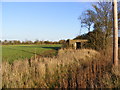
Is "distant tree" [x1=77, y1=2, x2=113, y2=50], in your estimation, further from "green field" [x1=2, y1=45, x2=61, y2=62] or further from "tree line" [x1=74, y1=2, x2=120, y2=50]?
"green field" [x1=2, y1=45, x2=61, y2=62]

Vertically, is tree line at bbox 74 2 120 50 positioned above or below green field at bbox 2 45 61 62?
above

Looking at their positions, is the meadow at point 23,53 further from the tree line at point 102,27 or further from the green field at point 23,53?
the tree line at point 102,27

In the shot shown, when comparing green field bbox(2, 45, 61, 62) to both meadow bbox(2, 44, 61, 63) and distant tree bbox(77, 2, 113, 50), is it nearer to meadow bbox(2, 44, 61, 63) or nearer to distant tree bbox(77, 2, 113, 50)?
meadow bbox(2, 44, 61, 63)

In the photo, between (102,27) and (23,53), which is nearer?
(102,27)

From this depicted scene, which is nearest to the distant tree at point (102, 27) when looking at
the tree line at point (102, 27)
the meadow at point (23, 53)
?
the tree line at point (102, 27)

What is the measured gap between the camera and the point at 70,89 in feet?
11.7

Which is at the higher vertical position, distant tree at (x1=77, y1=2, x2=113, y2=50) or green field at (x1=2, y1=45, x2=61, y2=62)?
distant tree at (x1=77, y1=2, x2=113, y2=50)

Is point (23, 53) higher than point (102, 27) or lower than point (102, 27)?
lower

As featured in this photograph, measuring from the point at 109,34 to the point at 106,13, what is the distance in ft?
9.59

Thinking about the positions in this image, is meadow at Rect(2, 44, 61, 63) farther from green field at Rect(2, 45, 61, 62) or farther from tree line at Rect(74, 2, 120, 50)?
tree line at Rect(74, 2, 120, 50)

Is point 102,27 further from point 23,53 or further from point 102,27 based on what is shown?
point 23,53

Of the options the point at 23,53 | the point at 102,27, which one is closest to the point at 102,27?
the point at 102,27

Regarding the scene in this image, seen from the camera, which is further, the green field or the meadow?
the green field

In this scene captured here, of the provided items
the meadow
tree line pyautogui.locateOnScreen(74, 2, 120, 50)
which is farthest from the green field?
tree line pyautogui.locateOnScreen(74, 2, 120, 50)
